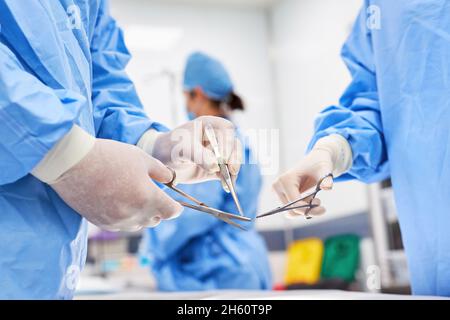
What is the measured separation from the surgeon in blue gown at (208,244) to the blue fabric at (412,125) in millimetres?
1097

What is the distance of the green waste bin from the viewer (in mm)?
3551

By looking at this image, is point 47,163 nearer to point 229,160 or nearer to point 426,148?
point 229,160

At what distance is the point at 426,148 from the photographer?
94cm

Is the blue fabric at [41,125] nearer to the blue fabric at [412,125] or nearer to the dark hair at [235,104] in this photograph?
the blue fabric at [412,125]

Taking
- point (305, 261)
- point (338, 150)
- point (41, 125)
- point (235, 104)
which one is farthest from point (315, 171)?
point (305, 261)

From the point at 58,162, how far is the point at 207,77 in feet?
5.43

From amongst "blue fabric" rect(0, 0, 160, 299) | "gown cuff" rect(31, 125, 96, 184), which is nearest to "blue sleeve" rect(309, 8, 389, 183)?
"blue fabric" rect(0, 0, 160, 299)

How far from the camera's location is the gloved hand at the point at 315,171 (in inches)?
37.8

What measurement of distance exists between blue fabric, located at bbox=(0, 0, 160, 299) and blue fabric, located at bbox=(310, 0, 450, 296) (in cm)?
38

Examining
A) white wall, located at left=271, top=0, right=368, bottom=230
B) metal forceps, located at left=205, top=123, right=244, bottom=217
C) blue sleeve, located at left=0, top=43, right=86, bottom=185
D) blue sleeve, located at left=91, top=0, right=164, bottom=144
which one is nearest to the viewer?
blue sleeve, located at left=0, top=43, right=86, bottom=185

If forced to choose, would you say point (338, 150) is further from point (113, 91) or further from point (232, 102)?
point (232, 102)

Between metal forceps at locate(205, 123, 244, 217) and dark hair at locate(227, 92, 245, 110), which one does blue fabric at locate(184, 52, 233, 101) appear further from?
metal forceps at locate(205, 123, 244, 217)

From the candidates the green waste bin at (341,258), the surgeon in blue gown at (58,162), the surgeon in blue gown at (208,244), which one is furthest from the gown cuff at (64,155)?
the green waste bin at (341,258)
